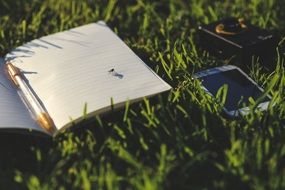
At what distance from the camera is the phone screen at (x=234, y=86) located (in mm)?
1973

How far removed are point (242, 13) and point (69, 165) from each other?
4.74 feet

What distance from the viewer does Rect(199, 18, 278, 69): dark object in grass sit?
227cm

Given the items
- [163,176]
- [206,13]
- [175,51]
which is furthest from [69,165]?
[206,13]

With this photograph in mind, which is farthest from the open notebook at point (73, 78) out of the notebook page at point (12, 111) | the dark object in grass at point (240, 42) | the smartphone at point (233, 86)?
the dark object in grass at point (240, 42)

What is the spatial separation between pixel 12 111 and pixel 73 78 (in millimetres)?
258

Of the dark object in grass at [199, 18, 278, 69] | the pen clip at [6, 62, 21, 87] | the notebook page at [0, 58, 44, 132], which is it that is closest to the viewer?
the notebook page at [0, 58, 44, 132]

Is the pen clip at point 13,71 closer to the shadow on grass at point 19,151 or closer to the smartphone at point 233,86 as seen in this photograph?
the shadow on grass at point 19,151

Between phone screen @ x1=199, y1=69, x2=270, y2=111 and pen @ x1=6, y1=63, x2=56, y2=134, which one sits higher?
pen @ x1=6, y1=63, x2=56, y2=134

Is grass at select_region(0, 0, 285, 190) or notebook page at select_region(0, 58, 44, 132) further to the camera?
notebook page at select_region(0, 58, 44, 132)

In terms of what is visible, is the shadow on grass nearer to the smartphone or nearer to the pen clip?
the pen clip

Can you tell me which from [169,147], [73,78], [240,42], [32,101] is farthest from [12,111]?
[240,42]

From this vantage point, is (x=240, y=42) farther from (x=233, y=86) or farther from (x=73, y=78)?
(x=73, y=78)

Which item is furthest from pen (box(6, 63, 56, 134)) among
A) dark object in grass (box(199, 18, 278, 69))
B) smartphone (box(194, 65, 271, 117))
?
dark object in grass (box(199, 18, 278, 69))

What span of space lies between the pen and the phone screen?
632 mm
